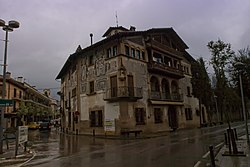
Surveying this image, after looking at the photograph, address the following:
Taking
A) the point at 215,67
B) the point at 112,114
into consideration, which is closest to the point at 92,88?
the point at 112,114

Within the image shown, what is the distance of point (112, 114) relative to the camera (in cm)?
2652

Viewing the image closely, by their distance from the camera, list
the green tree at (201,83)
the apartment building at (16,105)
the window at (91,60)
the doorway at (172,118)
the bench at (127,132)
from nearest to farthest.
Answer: the bench at (127,132) → the window at (91,60) → the doorway at (172,118) → the green tree at (201,83) → the apartment building at (16,105)

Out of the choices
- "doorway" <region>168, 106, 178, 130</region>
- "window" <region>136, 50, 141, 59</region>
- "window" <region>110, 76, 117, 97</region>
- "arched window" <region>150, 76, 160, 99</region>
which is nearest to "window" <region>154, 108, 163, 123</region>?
"arched window" <region>150, 76, 160, 99</region>

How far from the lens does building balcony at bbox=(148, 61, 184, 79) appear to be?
29.4m

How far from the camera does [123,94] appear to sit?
25469mm

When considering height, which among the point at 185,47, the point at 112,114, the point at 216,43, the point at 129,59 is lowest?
the point at 112,114

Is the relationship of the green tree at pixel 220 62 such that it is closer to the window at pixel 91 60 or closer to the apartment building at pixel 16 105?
the window at pixel 91 60

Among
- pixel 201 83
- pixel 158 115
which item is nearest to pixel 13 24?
pixel 158 115

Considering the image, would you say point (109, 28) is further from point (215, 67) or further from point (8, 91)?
point (8, 91)

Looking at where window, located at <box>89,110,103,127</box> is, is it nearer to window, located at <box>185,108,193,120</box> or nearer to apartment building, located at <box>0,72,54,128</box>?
window, located at <box>185,108,193,120</box>

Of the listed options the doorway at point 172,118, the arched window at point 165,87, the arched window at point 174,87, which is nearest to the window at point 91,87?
the arched window at point 165,87

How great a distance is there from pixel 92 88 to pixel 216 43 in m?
18.5

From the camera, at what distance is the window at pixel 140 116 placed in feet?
87.9

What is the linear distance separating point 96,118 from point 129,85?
5679mm
